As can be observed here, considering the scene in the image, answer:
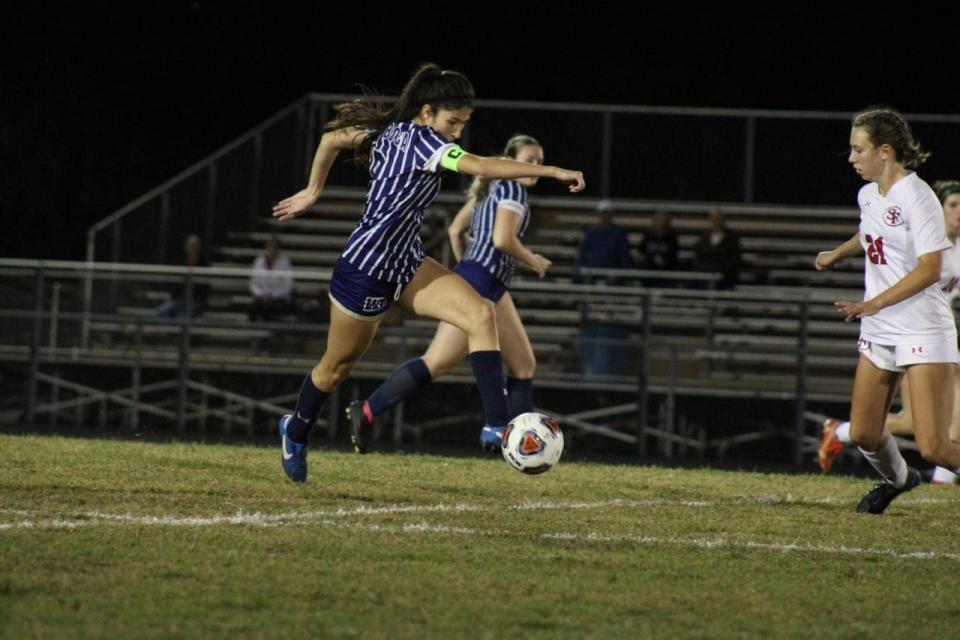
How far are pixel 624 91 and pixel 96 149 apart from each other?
920 centimetres

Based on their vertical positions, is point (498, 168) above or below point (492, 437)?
above

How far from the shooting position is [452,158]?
6613 mm

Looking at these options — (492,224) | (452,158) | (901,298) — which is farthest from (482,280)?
(901,298)

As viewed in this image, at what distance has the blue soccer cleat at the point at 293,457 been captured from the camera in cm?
744

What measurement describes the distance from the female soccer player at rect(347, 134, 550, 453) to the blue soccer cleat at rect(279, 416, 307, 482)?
1.41 m

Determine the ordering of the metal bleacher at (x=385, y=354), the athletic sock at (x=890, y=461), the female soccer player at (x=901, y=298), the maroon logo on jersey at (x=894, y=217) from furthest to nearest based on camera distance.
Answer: the metal bleacher at (x=385, y=354), the athletic sock at (x=890, y=461), the maroon logo on jersey at (x=894, y=217), the female soccer player at (x=901, y=298)

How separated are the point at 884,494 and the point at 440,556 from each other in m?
2.90

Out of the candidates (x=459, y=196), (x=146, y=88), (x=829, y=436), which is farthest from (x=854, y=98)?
(x=829, y=436)

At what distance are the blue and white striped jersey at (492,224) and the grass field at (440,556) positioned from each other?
1.44m

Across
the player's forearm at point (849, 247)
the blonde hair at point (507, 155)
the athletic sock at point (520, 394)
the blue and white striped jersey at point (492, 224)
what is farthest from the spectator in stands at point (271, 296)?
the player's forearm at point (849, 247)

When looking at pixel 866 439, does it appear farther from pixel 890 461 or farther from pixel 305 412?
pixel 305 412

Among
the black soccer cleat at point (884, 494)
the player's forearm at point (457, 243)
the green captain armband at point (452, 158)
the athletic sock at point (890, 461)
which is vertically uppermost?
the green captain armband at point (452, 158)

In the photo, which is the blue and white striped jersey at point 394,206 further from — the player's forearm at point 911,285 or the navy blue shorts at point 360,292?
the player's forearm at point 911,285

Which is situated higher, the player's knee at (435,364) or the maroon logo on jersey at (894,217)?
the maroon logo on jersey at (894,217)
